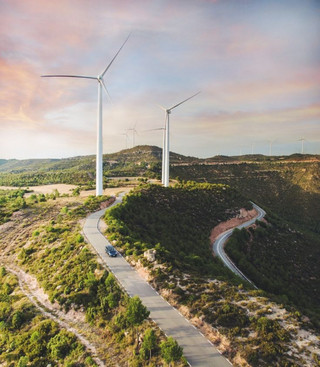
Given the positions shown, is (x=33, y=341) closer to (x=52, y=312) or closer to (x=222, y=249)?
(x=52, y=312)

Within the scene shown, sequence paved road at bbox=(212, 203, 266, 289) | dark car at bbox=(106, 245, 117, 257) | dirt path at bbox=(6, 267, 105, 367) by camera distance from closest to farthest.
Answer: dirt path at bbox=(6, 267, 105, 367) → dark car at bbox=(106, 245, 117, 257) → paved road at bbox=(212, 203, 266, 289)

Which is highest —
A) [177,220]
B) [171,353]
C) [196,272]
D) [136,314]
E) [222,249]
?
[136,314]

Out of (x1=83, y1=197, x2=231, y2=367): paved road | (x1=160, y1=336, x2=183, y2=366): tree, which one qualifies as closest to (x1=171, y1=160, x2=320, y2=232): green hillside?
(x1=83, y1=197, x2=231, y2=367): paved road

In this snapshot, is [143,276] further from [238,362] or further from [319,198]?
[319,198]

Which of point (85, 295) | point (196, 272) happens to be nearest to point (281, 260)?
point (196, 272)

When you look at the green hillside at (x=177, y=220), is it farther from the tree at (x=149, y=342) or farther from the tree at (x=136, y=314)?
the tree at (x=149, y=342)

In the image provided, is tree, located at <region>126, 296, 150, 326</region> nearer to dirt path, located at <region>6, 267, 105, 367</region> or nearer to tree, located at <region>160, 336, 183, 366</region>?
dirt path, located at <region>6, 267, 105, 367</region>
